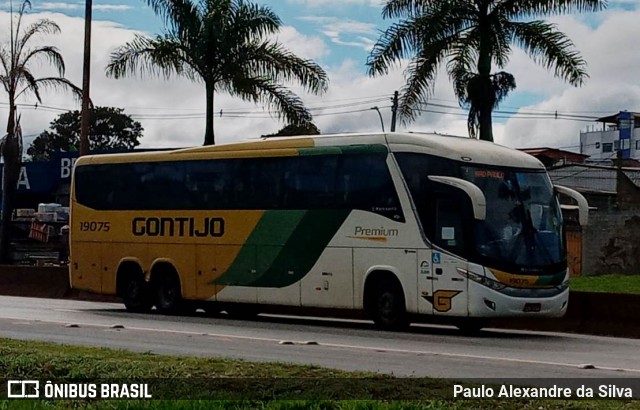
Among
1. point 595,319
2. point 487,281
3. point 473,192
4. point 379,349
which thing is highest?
point 473,192

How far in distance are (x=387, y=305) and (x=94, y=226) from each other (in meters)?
8.07

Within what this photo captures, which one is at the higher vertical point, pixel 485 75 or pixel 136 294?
pixel 485 75

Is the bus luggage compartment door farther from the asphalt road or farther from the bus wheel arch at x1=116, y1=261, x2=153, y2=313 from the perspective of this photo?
the bus wheel arch at x1=116, y1=261, x2=153, y2=313

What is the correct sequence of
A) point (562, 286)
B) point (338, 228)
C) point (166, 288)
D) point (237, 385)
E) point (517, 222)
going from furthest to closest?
point (166, 288) → point (338, 228) → point (562, 286) → point (517, 222) → point (237, 385)

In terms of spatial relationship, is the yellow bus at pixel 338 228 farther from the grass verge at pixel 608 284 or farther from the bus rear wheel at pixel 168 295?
the grass verge at pixel 608 284

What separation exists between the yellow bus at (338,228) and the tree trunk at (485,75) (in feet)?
23.6

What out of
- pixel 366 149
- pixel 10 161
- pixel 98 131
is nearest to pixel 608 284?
pixel 366 149

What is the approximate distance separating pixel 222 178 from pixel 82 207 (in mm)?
4470

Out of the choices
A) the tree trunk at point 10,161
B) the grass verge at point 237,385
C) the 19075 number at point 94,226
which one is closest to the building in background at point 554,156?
the tree trunk at point 10,161

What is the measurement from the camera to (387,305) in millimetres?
20859

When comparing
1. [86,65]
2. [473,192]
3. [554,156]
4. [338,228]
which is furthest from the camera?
[554,156]

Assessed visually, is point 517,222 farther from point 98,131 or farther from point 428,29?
point 98,131

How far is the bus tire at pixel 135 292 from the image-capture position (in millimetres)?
25141

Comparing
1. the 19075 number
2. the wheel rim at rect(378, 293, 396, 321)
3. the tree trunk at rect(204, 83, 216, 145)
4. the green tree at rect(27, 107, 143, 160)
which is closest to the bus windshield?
the wheel rim at rect(378, 293, 396, 321)
